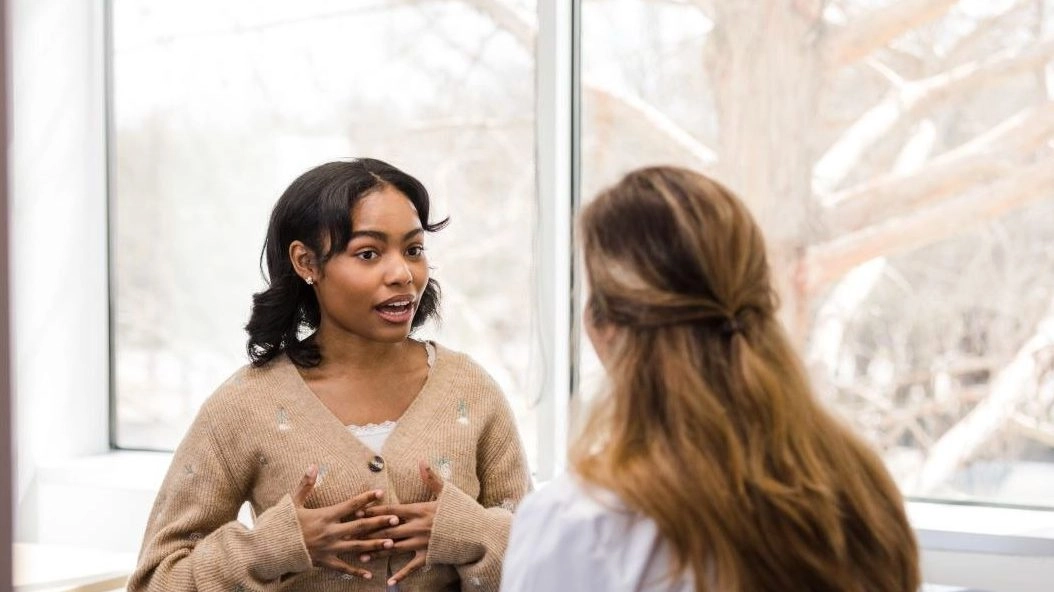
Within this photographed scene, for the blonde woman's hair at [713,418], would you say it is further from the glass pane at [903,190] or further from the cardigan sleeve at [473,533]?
the glass pane at [903,190]

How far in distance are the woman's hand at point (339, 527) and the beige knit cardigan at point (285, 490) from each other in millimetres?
21

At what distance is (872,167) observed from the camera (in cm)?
246

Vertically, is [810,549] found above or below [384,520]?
above

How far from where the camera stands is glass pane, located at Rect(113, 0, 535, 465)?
9.01 feet

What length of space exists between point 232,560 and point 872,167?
157cm

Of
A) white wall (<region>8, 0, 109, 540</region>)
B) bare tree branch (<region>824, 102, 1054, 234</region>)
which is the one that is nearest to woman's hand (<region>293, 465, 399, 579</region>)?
bare tree branch (<region>824, 102, 1054, 234</region>)

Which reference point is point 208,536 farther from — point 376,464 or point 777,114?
point 777,114

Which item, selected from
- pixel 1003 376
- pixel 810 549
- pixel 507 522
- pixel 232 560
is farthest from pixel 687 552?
pixel 1003 376

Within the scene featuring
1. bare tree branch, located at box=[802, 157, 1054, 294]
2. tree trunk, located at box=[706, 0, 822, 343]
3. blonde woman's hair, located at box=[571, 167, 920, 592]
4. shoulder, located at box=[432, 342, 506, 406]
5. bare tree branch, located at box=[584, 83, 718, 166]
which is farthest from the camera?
bare tree branch, located at box=[584, 83, 718, 166]

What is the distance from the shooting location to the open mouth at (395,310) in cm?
164

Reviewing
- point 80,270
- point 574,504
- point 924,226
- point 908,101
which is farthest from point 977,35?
point 80,270

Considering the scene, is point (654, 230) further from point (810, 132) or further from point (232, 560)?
point (810, 132)

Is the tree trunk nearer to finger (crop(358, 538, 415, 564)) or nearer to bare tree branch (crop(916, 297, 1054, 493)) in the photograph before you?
bare tree branch (crop(916, 297, 1054, 493))

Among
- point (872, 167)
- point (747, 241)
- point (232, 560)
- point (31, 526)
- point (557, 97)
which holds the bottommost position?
point (31, 526)
